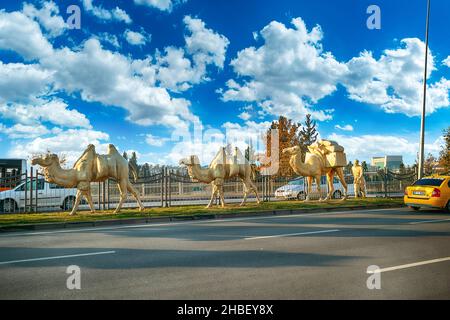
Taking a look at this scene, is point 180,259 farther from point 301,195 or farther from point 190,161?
point 301,195

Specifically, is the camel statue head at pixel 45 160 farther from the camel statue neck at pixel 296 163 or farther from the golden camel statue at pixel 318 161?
the camel statue neck at pixel 296 163

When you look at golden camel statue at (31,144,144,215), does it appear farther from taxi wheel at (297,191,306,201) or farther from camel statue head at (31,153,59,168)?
taxi wheel at (297,191,306,201)

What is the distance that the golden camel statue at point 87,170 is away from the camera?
14023mm

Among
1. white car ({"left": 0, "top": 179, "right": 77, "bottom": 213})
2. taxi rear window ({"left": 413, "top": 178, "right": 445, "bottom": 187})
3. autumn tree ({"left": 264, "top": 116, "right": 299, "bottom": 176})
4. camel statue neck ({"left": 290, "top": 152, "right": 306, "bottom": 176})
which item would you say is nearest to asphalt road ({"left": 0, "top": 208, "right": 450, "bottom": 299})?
taxi rear window ({"left": 413, "top": 178, "right": 445, "bottom": 187})

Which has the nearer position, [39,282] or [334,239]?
[39,282]

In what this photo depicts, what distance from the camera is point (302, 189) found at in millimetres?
23594

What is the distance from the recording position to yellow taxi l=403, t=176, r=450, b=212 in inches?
588

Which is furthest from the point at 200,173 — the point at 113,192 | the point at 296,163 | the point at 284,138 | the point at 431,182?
the point at 284,138

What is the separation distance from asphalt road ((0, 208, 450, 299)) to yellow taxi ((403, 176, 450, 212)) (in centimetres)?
602

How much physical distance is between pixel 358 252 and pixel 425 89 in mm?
17749

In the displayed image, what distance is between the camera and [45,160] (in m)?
13.9
